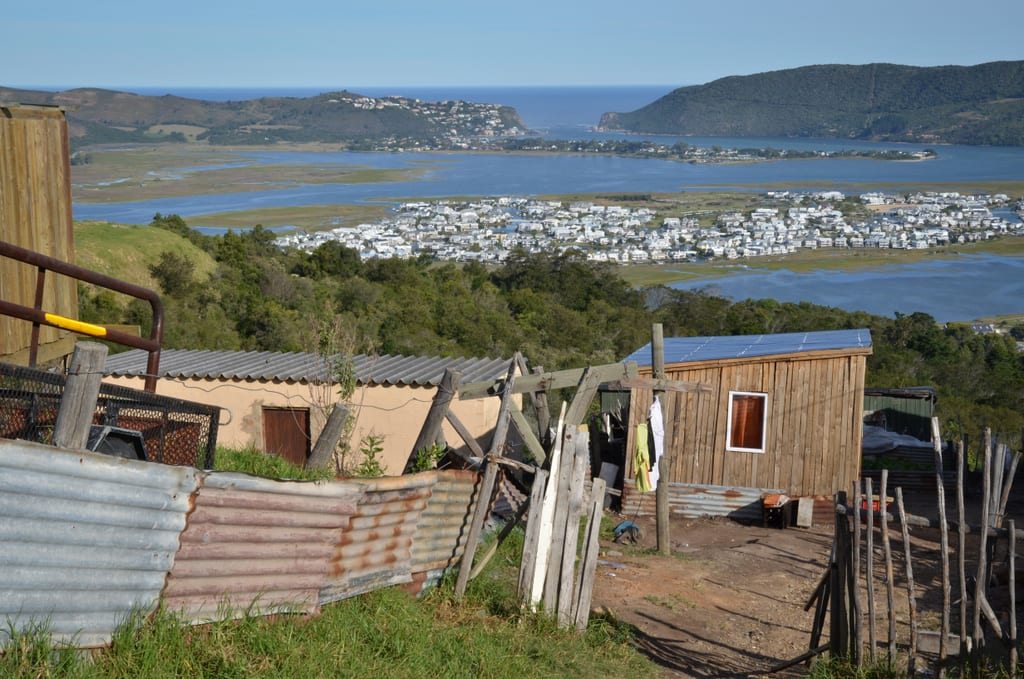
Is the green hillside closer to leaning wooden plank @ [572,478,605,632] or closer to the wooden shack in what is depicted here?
the wooden shack

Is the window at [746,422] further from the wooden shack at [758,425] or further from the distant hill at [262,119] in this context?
the distant hill at [262,119]

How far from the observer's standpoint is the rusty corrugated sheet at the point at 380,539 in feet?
18.5

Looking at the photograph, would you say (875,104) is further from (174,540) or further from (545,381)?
(174,540)

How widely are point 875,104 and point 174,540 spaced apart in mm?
177101

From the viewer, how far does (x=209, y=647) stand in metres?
4.65

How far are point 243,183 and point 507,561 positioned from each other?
9529 centimetres

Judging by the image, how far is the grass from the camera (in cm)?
431

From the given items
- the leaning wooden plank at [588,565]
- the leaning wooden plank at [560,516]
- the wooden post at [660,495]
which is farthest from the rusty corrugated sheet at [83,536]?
the wooden post at [660,495]

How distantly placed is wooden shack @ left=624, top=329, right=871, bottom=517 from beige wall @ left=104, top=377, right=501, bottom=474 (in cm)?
235

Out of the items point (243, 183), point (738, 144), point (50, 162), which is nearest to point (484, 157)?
point (738, 144)

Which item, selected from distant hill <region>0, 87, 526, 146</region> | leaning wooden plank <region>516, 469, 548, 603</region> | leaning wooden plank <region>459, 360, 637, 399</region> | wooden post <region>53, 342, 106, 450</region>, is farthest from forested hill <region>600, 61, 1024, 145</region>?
wooden post <region>53, 342, 106, 450</region>

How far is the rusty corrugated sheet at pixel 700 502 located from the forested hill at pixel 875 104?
14544 cm

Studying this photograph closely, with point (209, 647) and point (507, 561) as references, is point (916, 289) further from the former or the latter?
point (209, 647)

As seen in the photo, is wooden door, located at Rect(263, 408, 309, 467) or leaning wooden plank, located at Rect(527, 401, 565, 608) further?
wooden door, located at Rect(263, 408, 309, 467)
